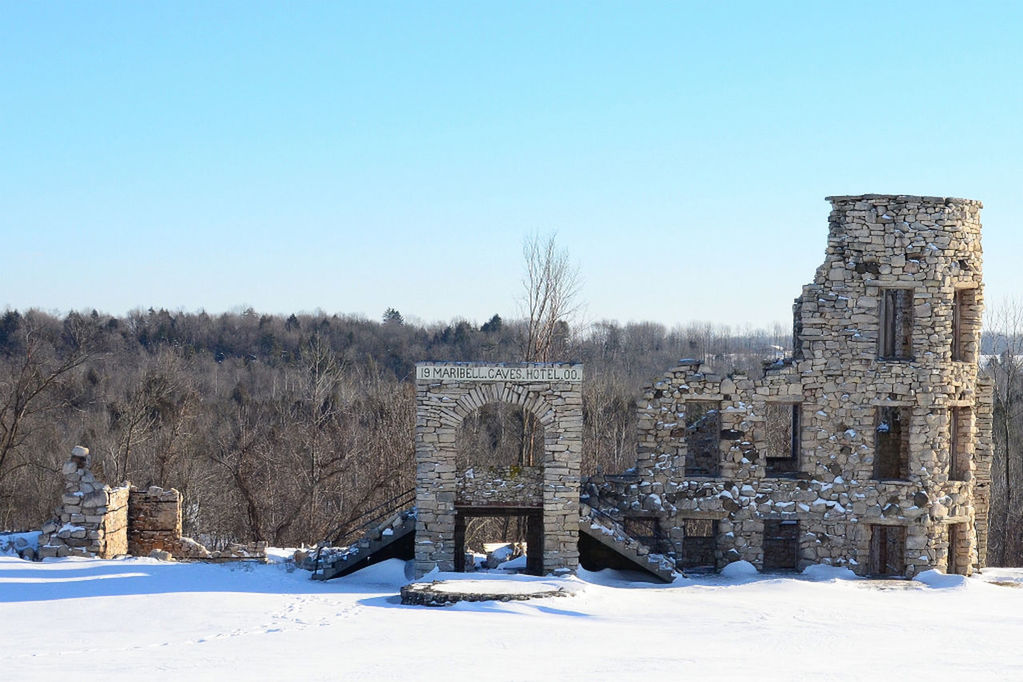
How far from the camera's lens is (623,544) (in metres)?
24.5

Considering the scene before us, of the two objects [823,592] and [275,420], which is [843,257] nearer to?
[823,592]

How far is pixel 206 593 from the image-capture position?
21.8 meters

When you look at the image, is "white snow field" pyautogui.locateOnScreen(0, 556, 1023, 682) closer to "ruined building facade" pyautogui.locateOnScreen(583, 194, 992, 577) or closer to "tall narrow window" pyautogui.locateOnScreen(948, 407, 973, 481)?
"ruined building facade" pyautogui.locateOnScreen(583, 194, 992, 577)

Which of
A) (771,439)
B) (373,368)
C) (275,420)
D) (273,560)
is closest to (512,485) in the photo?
(273,560)

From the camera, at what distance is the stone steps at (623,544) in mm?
24375

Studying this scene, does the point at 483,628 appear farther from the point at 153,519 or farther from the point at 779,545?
the point at 779,545

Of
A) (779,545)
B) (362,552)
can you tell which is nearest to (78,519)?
(362,552)

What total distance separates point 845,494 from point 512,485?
7.53 metres

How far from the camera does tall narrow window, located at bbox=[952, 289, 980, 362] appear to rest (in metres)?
27.4

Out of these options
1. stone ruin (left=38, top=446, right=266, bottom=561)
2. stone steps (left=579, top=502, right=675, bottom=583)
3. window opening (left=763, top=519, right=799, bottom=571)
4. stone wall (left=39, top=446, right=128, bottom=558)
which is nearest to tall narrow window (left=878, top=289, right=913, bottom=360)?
window opening (left=763, top=519, right=799, bottom=571)

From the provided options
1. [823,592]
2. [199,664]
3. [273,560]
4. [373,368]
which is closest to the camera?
[199,664]

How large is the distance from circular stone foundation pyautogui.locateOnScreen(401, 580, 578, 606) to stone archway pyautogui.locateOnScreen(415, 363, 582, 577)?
1.34 metres

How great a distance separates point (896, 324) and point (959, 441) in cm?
298

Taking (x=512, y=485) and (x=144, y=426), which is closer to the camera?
(x=512, y=485)
